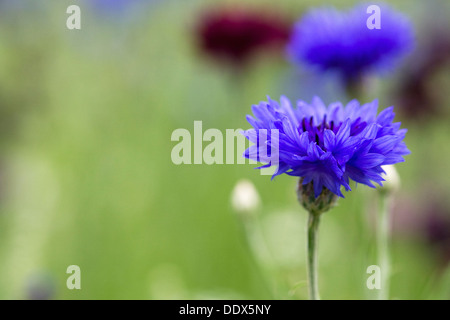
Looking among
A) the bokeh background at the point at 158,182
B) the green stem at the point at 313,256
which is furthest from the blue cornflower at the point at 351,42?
the green stem at the point at 313,256

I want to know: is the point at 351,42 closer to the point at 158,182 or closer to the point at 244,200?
the point at 244,200

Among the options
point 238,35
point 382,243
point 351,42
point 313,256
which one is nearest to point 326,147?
point 313,256

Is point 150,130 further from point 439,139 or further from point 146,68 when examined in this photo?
point 439,139

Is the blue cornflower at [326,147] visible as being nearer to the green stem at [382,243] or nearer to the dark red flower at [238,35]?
the green stem at [382,243]

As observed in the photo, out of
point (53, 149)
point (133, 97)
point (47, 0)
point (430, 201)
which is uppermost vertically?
point (47, 0)

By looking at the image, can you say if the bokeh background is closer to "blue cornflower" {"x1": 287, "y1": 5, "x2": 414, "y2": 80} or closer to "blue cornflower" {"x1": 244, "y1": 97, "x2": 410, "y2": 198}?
"blue cornflower" {"x1": 287, "y1": 5, "x2": 414, "y2": 80}
